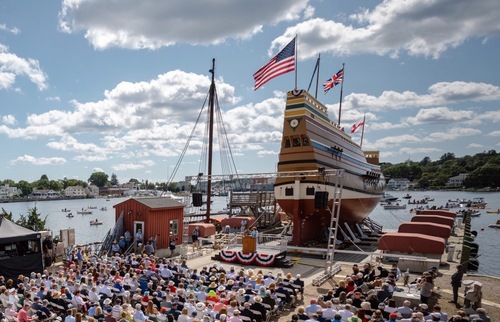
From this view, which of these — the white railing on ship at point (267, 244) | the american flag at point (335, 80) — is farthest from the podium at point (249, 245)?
the american flag at point (335, 80)

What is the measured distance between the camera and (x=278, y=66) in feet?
75.7

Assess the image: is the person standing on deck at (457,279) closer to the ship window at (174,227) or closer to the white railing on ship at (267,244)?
the white railing on ship at (267,244)

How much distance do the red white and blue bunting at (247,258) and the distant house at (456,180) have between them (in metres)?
193

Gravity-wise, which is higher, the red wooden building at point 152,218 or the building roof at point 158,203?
the building roof at point 158,203

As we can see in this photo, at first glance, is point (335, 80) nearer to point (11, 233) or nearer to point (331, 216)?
point (331, 216)

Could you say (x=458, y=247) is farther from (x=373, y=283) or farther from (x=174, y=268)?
(x=174, y=268)

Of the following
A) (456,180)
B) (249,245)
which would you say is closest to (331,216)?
(249,245)

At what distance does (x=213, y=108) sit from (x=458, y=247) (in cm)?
2354

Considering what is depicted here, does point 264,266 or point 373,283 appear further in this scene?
point 264,266

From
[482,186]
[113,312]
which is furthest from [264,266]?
[482,186]

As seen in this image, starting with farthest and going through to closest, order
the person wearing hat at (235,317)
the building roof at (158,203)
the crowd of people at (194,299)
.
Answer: the building roof at (158,203) → the crowd of people at (194,299) → the person wearing hat at (235,317)

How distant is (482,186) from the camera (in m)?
169

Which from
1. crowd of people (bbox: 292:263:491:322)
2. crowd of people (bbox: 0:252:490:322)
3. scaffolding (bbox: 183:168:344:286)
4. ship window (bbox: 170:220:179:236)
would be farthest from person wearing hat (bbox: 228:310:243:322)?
ship window (bbox: 170:220:179:236)

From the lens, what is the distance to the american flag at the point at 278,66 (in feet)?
74.2
